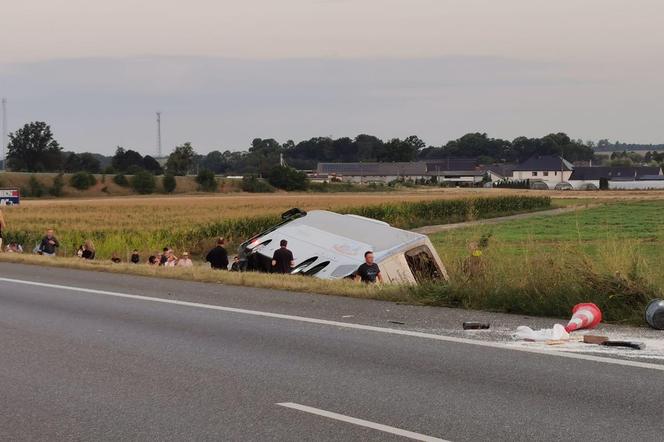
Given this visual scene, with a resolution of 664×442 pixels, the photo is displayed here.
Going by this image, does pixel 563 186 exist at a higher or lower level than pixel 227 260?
lower

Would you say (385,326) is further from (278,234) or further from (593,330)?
(278,234)

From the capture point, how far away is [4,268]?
21234 mm

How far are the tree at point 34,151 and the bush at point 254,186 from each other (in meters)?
38.4

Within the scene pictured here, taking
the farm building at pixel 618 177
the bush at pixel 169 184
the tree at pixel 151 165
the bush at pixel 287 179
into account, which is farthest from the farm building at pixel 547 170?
the bush at pixel 169 184

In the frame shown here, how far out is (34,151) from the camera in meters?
161

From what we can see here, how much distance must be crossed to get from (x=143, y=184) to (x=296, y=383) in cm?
12997

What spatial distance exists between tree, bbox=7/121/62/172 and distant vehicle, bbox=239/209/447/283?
142m

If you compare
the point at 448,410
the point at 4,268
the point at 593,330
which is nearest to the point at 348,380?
the point at 448,410

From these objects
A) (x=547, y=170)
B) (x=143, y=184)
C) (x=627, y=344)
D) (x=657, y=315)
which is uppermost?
(x=547, y=170)

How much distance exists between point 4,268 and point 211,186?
120 metres

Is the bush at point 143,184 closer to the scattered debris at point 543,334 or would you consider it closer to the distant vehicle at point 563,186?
the distant vehicle at point 563,186

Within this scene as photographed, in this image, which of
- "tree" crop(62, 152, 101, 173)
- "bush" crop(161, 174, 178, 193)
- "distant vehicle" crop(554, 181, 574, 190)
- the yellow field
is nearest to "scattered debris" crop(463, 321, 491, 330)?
the yellow field

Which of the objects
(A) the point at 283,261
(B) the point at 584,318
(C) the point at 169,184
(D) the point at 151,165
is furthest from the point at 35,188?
(B) the point at 584,318

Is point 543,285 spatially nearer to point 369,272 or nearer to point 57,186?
point 369,272
